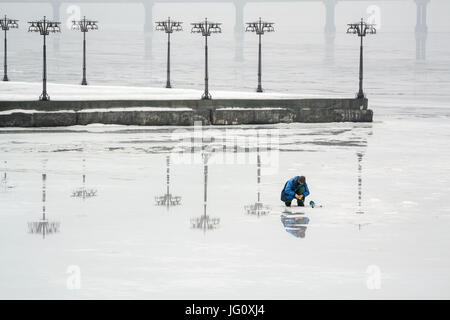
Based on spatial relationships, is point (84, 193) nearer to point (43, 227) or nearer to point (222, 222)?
point (43, 227)

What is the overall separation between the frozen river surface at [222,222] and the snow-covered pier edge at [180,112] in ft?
15.3

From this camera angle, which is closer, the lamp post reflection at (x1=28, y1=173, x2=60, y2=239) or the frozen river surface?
Result: the frozen river surface

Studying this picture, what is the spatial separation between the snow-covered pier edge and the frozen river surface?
4663 millimetres

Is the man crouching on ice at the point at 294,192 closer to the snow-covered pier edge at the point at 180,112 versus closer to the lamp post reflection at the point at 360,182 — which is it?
the lamp post reflection at the point at 360,182

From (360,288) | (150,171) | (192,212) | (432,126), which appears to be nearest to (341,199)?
(192,212)

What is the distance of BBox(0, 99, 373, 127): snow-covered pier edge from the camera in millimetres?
39094

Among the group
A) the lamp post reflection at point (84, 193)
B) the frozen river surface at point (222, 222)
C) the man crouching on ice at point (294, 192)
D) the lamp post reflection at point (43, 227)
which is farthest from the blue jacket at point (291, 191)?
the lamp post reflection at point (43, 227)

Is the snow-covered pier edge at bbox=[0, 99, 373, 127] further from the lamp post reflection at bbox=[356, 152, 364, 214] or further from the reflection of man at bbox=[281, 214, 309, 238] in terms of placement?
the reflection of man at bbox=[281, 214, 309, 238]

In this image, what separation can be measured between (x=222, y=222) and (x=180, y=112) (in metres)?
22.7

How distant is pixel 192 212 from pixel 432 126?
24102 millimetres

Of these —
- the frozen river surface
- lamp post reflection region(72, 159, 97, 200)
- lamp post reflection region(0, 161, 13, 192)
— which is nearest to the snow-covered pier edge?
the frozen river surface
